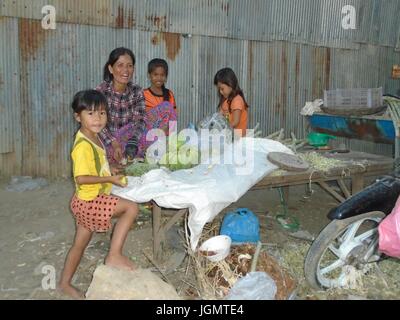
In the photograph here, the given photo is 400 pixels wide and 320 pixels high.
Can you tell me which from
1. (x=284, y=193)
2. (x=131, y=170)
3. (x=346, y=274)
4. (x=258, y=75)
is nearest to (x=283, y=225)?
(x=284, y=193)

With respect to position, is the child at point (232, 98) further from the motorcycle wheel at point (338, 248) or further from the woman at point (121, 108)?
the motorcycle wheel at point (338, 248)

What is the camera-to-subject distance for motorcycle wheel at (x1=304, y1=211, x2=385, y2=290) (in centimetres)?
338

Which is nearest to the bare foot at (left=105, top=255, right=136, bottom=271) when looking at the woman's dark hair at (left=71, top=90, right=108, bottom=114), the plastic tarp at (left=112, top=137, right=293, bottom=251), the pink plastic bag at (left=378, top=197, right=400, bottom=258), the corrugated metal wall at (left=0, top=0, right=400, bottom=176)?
the plastic tarp at (left=112, top=137, right=293, bottom=251)

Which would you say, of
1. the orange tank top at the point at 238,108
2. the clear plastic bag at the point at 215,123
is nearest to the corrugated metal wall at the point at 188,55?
the orange tank top at the point at 238,108

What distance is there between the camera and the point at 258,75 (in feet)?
25.9

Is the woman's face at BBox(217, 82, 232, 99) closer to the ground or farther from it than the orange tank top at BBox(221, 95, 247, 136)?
farther from it

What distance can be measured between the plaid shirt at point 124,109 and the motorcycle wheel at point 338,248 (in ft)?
7.31

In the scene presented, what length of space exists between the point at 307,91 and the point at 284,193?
346 centimetres

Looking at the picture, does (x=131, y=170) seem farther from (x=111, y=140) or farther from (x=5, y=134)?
(x=5, y=134)

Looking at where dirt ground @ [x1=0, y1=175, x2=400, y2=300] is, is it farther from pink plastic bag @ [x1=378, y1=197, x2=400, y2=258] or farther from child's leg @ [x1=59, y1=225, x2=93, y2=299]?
pink plastic bag @ [x1=378, y1=197, x2=400, y2=258]

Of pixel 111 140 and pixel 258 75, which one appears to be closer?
pixel 111 140

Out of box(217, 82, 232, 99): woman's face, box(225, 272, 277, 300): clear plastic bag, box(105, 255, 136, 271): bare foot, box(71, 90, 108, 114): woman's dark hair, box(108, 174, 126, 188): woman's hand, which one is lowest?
box(225, 272, 277, 300): clear plastic bag

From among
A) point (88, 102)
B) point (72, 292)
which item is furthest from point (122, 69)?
point (72, 292)

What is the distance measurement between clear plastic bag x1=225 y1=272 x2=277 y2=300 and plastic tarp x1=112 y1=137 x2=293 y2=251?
50 centimetres
